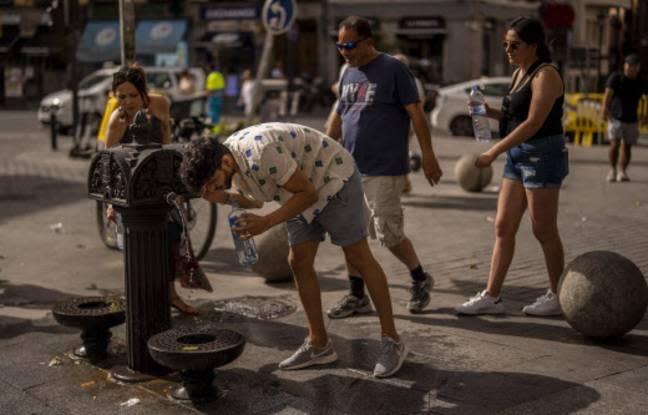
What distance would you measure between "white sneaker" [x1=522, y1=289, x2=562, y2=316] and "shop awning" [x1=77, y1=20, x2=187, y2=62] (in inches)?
1522

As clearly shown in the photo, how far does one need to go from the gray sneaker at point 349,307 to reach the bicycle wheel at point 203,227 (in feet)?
6.62

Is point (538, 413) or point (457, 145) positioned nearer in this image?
point (538, 413)

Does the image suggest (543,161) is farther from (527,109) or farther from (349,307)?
(349,307)

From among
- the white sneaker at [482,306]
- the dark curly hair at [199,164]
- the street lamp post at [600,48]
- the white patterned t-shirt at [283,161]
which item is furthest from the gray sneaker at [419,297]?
the street lamp post at [600,48]

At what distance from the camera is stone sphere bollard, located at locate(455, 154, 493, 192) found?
477 inches

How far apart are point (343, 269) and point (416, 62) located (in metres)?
31.8

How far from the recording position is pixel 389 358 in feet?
16.3

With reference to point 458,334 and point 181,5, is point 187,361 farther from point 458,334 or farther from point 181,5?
point 181,5

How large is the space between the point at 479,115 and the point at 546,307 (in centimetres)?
126

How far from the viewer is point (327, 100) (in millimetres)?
37781

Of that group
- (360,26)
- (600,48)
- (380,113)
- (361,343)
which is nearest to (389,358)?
(361,343)

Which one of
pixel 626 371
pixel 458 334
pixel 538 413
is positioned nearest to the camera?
pixel 538 413

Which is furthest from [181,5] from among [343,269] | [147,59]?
[343,269]

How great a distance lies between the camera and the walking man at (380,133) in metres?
6.05
